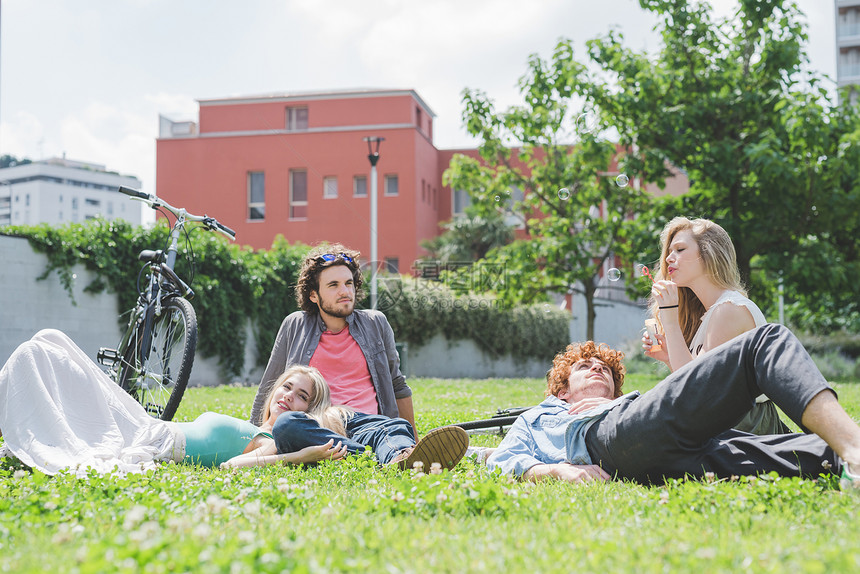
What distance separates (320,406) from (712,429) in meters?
2.13

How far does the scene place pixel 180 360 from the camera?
17.9 feet

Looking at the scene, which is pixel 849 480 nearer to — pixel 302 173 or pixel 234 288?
pixel 234 288

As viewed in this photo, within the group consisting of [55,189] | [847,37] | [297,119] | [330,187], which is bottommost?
[330,187]

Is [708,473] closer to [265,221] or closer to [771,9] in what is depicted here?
[771,9]

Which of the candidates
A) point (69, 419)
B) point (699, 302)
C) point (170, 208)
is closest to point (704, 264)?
point (699, 302)

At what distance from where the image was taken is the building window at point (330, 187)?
32.2 m

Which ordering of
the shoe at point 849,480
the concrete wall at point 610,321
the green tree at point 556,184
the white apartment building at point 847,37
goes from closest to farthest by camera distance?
the shoe at point 849,480 → the green tree at point 556,184 → the concrete wall at point 610,321 → the white apartment building at point 847,37

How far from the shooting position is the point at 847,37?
62.7 meters

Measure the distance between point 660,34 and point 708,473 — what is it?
15.0 meters

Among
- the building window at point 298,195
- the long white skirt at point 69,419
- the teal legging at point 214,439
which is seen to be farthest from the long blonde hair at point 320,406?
the building window at point 298,195

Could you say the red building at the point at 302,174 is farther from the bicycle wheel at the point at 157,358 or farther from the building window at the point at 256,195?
the bicycle wheel at the point at 157,358

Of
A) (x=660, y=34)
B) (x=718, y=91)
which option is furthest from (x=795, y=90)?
→ (x=660, y=34)

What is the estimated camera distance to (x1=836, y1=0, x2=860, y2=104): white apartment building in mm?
62594

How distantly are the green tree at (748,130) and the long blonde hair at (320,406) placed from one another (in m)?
11.4
